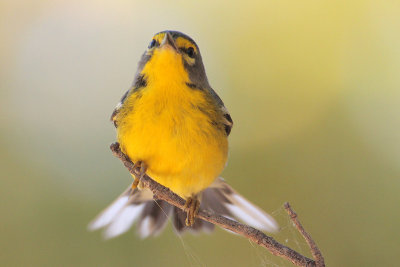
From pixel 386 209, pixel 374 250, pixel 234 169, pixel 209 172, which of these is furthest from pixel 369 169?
pixel 209 172

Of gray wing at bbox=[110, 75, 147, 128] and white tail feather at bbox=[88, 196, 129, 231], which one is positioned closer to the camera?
gray wing at bbox=[110, 75, 147, 128]

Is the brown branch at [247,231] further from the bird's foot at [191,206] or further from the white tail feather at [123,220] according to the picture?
the white tail feather at [123,220]

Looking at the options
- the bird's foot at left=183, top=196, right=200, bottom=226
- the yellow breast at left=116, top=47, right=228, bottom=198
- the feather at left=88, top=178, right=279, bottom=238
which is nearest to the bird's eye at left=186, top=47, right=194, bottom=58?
the yellow breast at left=116, top=47, right=228, bottom=198

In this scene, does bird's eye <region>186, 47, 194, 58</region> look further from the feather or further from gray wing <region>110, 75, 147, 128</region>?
the feather

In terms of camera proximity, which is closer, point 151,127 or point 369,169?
point 151,127

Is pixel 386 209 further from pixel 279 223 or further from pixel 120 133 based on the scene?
pixel 120 133

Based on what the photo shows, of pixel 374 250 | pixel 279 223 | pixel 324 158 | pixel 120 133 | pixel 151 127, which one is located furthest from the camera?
pixel 324 158

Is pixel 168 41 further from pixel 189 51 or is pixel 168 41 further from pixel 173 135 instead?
Answer: pixel 173 135
